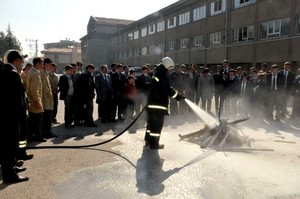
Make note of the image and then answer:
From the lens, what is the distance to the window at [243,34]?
2316cm

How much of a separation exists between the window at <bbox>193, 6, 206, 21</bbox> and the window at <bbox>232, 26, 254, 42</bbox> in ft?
18.0

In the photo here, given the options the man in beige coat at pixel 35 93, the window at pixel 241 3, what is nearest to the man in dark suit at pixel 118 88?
the man in beige coat at pixel 35 93

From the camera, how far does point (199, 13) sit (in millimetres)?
30500

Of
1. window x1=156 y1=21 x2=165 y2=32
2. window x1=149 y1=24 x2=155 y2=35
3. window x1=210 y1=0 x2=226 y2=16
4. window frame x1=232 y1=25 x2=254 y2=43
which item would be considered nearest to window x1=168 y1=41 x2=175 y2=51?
window x1=156 y1=21 x2=165 y2=32

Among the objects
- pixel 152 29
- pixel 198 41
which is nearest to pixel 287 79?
pixel 198 41

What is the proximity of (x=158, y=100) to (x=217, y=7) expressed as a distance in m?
22.8

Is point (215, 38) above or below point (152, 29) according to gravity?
below

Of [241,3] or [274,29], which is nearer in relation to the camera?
[274,29]

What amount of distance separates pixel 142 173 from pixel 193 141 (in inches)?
104

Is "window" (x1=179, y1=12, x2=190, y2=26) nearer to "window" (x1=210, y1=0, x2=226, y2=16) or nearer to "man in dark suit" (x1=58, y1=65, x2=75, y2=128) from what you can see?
"window" (x1=210, y1=0, x2=226, y2=16)

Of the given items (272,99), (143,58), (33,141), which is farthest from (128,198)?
(143,58)

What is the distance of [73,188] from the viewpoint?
473 centimetres

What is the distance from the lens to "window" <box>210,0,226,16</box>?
26569 mm

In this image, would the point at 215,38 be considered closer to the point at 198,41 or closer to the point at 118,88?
the point at 198,41
